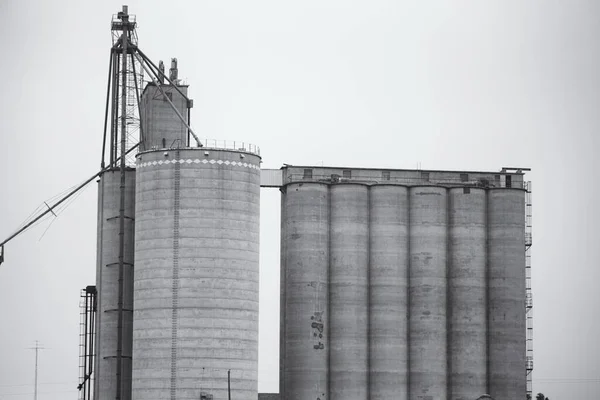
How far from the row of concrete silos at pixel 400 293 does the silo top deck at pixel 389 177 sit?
1.55 metres

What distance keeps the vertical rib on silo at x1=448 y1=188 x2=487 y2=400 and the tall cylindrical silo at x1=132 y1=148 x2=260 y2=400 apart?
662 inches

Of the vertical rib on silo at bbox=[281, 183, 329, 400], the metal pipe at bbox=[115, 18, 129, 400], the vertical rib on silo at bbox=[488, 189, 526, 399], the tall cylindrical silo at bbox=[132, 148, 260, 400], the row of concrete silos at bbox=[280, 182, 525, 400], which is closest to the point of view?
the tall cylindrical silo at bbox=[132, 148, 260, 400]

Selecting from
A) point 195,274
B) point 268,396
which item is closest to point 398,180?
point 268,396

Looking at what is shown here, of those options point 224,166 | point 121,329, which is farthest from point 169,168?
point 121,329

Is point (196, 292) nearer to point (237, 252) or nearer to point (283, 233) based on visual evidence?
point (237, 252)

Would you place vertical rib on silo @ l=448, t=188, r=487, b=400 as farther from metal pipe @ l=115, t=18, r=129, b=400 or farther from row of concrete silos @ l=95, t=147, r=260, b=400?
metal pipe @ l=115, t=18, r=129, b=400

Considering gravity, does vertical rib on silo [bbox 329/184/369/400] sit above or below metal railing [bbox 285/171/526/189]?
below

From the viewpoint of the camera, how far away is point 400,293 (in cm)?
10900

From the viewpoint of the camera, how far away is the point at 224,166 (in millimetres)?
101062

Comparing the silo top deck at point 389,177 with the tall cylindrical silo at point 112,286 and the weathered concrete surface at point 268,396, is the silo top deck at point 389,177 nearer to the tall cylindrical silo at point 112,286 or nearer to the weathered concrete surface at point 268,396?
the tall cylindrical silo at point 112,286

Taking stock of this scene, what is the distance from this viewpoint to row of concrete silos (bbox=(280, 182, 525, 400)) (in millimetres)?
107250

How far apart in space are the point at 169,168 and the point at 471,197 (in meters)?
24.8

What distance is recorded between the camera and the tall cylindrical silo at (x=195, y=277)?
98.4 m

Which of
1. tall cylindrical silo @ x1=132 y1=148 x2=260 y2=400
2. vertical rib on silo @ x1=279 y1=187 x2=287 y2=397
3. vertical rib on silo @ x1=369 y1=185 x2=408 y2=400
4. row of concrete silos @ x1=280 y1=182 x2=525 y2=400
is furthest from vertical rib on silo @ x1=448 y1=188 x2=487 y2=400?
tall cylindrical silo @ x1=132 y1=148 x2=260 y2=400
